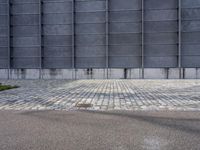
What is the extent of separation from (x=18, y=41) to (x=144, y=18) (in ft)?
49.9

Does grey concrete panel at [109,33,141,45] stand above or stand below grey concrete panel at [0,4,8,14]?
below

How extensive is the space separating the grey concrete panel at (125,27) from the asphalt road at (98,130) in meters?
19.6

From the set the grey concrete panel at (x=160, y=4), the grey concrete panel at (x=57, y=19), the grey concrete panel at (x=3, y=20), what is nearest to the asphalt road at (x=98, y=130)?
the grey concrete panel at (x=160, y=4)

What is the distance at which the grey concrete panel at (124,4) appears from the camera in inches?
1009

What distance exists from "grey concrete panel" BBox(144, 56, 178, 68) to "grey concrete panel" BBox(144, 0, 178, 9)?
573 cm

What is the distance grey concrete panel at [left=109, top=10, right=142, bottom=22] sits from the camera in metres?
25.7

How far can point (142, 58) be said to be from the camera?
25234mm

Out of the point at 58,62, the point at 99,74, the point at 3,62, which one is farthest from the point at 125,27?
the point at 3,62

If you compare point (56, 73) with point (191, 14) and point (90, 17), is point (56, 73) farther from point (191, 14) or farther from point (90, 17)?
point (191, 14)

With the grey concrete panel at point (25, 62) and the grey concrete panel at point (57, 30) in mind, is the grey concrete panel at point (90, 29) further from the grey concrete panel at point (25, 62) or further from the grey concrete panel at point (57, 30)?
the grey concrete panel at point (25, 62)

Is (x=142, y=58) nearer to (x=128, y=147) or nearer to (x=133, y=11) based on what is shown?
(x=133, y=11)

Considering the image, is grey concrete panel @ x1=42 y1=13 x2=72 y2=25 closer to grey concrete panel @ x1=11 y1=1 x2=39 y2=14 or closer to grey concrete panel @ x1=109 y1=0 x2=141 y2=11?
grey concrete panel @ x1=11 y1=1 x2=39 y2=14

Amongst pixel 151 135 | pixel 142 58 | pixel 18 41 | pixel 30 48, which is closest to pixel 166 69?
pixel 142 58

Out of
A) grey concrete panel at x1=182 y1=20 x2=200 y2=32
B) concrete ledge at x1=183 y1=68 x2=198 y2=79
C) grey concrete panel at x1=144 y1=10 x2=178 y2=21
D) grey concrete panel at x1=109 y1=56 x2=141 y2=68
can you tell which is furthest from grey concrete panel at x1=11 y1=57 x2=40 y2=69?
grey concrete panel at x1=182 y1=20 x2=200 y2=32
